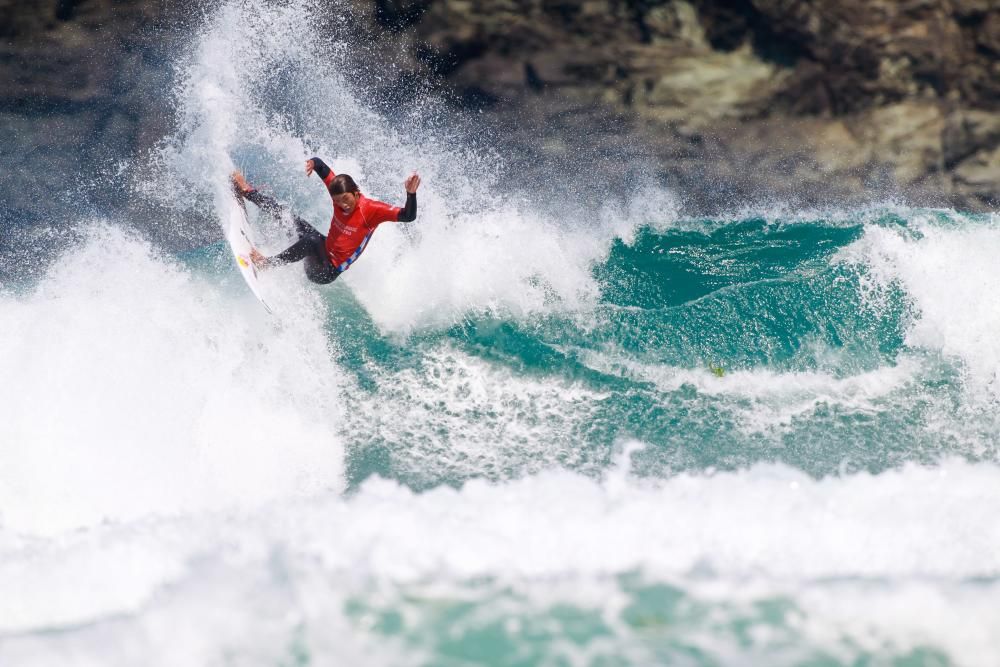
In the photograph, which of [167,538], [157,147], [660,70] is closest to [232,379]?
[167,538]

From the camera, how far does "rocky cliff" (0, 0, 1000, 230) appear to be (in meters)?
7.71

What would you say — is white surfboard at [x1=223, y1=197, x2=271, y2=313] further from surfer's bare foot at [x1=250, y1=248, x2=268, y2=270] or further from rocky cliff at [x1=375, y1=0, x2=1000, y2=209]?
rocky cliff at [x1=375, y1=0, x2=1000, y2=209]

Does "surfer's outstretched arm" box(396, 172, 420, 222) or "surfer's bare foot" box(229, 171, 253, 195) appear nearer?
"surfer's outstretched arm" box(396, 172, 420, 222)

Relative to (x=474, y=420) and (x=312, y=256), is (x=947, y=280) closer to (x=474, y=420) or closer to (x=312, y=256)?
(x=474, y=420)

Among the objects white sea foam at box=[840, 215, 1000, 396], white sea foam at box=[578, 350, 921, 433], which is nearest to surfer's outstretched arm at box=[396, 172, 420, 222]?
white sea foam at box=[578, 350, 921, 433]

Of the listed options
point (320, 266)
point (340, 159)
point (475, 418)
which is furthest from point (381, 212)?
point (340, 159)

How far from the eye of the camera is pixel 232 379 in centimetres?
658

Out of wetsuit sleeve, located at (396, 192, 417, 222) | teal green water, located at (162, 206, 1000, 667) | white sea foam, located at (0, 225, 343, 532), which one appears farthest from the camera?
wetsuit sleeve, located at (396, 192, 417, 222)

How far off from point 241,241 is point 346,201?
102 cm

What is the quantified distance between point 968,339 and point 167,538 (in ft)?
19.2

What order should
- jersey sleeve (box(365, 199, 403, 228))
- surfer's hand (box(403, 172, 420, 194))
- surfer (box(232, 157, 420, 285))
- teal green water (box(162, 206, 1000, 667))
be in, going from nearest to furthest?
A: teal green water (box(162, 206, 1000, 667)), surfer's hand (box(403, 172, 420, 194)), surfer (box(232, 157, 420, 285)), jersey sleeve (box(365, 199, 403, 228))

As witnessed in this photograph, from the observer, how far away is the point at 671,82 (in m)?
8.08

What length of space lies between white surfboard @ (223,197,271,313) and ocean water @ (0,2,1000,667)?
0.90ft

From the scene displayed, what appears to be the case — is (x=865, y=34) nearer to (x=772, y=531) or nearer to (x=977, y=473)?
(x=977, y=473)
